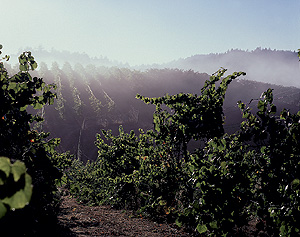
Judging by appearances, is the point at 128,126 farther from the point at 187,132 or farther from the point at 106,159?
Result: the point at 187,132

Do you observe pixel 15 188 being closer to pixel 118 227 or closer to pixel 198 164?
pixel 198 164

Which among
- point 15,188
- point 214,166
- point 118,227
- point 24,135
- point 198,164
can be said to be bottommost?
point 118,227

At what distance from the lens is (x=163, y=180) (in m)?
7.45

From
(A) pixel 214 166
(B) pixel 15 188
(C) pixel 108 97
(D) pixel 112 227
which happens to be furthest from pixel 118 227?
(C) pixel 108 97

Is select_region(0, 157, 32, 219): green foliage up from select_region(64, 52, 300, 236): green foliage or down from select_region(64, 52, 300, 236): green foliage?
up

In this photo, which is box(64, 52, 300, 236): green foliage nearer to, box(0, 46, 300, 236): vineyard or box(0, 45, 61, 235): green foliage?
box(0, 46, 300, 236): vineyard

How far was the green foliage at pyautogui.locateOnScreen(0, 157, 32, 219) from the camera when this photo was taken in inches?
25.9

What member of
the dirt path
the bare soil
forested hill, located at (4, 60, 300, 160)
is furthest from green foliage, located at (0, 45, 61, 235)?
forested hill, located at (4, 60, 300, 160)

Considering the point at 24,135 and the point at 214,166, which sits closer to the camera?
the point at 24,135

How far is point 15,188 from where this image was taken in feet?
2.19

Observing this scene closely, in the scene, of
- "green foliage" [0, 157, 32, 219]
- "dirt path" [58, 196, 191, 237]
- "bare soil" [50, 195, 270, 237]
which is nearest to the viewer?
"green foliage" [0, 157, 32, 219]

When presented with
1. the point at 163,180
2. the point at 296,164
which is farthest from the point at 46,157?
the point at 163,180

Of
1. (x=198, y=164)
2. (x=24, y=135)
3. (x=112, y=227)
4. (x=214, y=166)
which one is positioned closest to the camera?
(x=24, y=135)

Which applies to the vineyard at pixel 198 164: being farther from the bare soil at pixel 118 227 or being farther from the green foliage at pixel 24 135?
the bare soil at pixel 118 227
